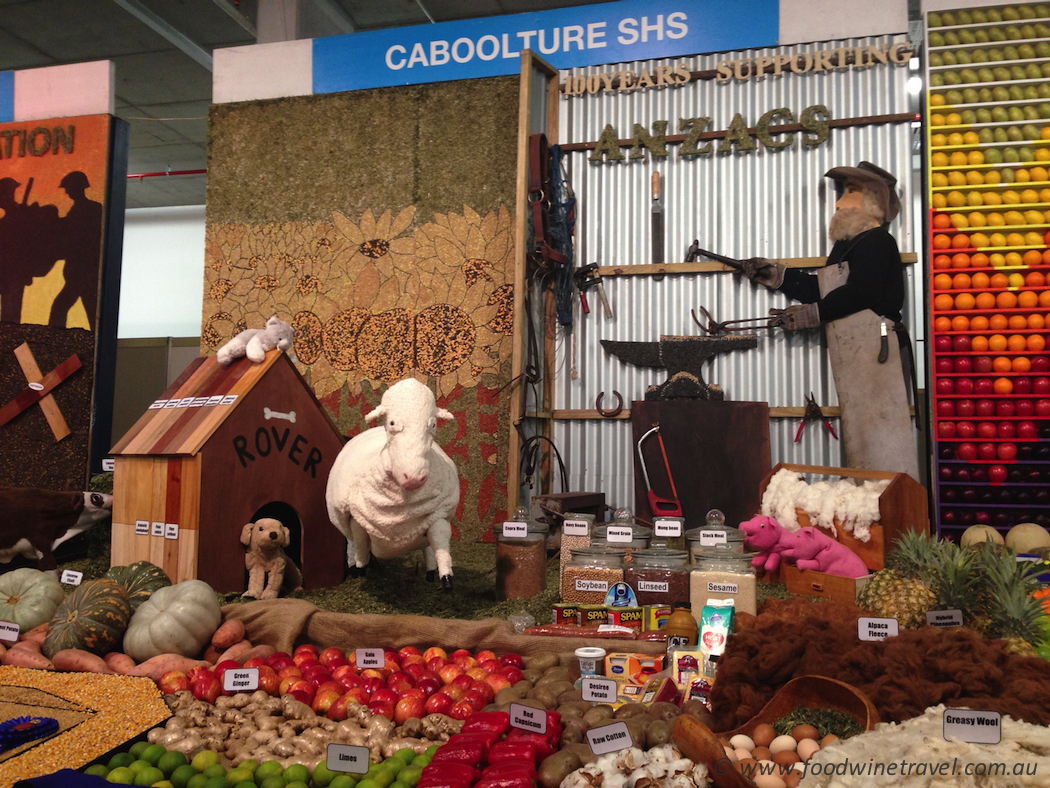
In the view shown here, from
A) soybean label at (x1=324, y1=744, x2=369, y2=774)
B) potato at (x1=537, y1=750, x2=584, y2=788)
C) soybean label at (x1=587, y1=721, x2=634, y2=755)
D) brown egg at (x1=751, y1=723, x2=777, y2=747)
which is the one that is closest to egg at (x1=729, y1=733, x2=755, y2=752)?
brown egg at (x1=751, y1=723, x2=777, y2=747)

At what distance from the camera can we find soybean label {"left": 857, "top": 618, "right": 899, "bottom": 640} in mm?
2506

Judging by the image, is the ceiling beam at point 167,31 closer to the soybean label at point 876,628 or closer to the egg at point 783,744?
the soybean label at point 876,628

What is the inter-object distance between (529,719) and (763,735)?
595mm

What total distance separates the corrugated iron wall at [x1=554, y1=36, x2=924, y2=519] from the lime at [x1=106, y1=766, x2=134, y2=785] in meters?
4.21

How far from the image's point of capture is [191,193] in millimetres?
12727

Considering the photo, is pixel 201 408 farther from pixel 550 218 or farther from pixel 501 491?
pixel 550 218

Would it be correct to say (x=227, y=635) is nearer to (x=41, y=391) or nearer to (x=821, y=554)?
(x=821, y=554)

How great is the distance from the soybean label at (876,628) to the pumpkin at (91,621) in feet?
9.01

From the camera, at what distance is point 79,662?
2955mm

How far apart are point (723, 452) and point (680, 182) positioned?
7.03 feet

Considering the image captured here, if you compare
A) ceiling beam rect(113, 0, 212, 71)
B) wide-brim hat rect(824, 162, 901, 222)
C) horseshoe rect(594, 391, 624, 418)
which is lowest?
horseshoe rect(594, 391, 624, 418)

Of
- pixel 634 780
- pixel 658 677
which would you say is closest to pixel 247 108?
pixel 658 677

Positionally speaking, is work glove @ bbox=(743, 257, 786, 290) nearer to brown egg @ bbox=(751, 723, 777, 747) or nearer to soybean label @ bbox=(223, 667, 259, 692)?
brown egg @ bbox=(751, 723, 777, 747)

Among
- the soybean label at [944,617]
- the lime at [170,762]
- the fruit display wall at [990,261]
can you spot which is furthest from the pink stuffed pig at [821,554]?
the lime at [170,762]
